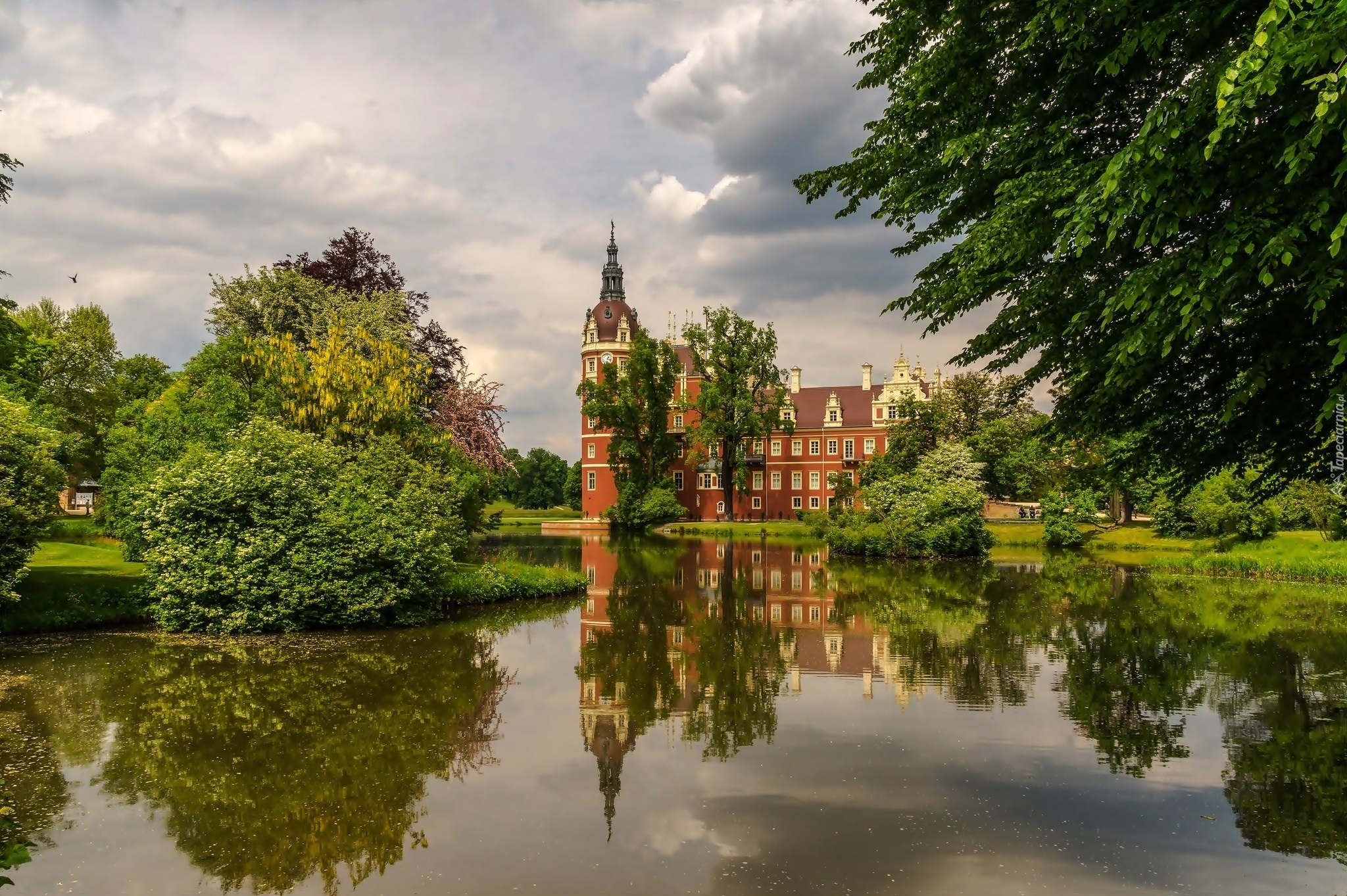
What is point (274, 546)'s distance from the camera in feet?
54.5

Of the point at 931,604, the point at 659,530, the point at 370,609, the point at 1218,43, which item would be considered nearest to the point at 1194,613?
the point at 931,604

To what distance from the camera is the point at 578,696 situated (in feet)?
40.0

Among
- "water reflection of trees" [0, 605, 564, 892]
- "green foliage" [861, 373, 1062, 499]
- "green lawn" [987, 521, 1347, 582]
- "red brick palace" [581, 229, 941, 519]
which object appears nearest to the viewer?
Answer: "water reflection of trees" [0, 605, 564, 892]

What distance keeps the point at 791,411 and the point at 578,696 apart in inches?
2596

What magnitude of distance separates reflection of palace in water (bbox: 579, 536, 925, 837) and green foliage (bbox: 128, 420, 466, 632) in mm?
4448

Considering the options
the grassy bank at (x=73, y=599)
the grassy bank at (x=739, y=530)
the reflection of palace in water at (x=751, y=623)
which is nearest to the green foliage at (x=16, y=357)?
the grassy bank at (x=73, y=599)

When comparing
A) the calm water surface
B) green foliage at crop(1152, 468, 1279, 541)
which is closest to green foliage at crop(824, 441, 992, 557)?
green foliage at crop(1152, 468, 1279, 541)

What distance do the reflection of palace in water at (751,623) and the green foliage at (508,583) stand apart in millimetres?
984

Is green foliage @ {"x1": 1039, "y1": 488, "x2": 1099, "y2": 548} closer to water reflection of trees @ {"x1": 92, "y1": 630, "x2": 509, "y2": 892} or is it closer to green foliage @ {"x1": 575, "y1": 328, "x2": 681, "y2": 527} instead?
green foliage @ {"x1": 575, "y1": 328, "x2": 681, "y2": 527}

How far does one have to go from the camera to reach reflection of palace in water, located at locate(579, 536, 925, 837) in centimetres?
1068

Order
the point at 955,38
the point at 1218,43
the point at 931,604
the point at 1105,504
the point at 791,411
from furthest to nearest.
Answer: the point at 791,411
the point at 1105,504
the point at 931,604
the point at 955,38
the point at 1218,43

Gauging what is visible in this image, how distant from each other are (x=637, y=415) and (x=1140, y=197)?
5820 cm

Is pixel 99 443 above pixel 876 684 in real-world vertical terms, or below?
above

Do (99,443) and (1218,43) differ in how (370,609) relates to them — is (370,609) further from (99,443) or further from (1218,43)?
(99,443)
